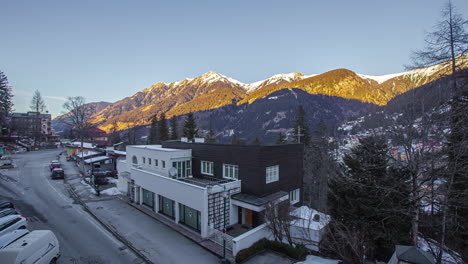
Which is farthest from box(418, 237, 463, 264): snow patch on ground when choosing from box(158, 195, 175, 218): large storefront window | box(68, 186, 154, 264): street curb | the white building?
box(158, 195, 175, 218): large storefront window

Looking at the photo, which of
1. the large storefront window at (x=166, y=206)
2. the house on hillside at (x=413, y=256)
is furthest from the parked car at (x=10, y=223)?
the house on hillside at (x=413, y=256)

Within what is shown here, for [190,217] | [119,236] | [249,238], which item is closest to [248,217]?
[249,238]

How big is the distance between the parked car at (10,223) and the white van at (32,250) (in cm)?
409

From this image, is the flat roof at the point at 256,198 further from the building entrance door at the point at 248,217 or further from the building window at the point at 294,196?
the building window at the point at 294,196

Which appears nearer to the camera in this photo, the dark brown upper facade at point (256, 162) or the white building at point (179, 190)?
the white building at point (179, 190)

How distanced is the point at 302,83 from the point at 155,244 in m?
152

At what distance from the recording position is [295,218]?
44.7ft

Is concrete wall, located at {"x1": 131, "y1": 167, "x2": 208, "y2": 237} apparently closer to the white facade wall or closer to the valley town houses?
the valley town houses

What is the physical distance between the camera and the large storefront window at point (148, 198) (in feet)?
63.8

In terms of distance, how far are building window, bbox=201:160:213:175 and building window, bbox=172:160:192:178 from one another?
1.73 meters

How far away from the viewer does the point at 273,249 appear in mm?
12977

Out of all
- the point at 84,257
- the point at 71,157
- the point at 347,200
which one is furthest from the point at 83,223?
the point at 71,157

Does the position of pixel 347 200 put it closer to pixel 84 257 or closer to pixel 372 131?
pixel 372 131

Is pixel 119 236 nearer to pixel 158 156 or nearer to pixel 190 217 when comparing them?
pixel 190 217
